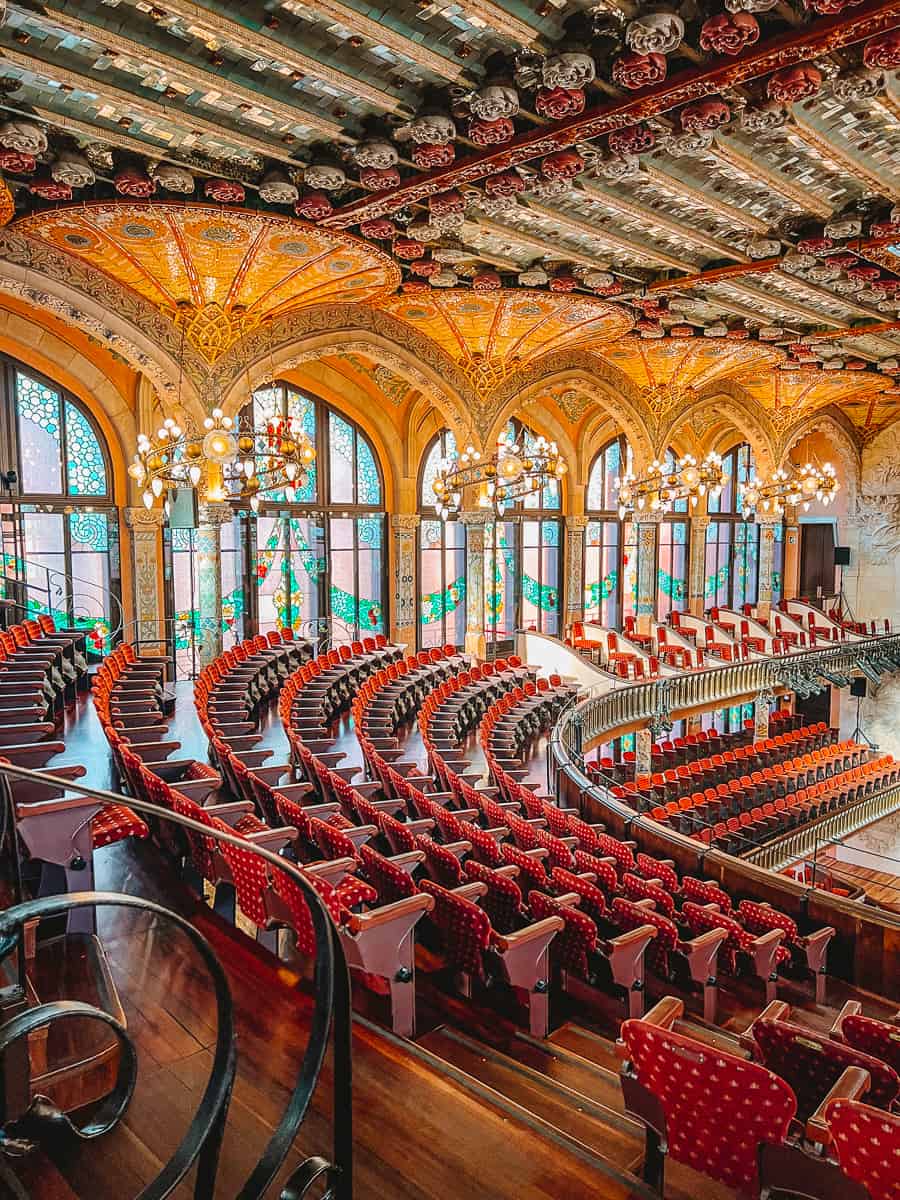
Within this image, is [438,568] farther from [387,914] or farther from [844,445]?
[387,914]

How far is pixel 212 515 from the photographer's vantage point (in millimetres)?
12484

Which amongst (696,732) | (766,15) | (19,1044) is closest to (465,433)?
(766,15)

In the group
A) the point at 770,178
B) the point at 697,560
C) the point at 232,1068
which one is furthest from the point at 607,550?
the point at 232,1068

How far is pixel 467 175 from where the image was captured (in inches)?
302

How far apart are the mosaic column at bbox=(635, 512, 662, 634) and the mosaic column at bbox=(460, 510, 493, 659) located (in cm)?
543

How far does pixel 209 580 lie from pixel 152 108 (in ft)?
23.0

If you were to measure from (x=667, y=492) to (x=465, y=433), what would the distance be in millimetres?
4463

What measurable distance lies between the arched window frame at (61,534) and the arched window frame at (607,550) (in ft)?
43.0

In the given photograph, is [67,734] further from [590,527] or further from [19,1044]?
[590,527]

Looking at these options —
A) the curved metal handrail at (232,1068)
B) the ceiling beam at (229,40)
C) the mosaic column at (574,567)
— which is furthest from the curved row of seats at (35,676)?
the mosaic column at (574,567)

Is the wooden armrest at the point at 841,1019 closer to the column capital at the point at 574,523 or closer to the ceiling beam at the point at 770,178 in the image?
the ceiling beam at the point at 770,178

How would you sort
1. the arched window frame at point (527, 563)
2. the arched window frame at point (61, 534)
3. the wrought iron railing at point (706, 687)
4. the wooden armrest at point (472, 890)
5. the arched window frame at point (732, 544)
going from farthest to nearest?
the arched window frame at point (732, 544)
the arched window frame at point (527, 563)
the arched window frame at point (61, 534)
the wrought iron railing at point (706, 687)
the wooden armrest at point (472, 890)

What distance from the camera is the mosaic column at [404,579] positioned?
1880cm

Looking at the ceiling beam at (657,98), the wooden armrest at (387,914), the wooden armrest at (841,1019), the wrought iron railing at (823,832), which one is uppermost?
the ceiling beam at (657,98)
